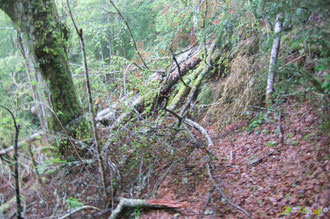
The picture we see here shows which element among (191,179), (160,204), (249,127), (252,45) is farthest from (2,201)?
(252,45)

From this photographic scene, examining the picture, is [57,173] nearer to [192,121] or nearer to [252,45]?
[192,121]

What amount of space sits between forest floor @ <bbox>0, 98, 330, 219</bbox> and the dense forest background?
0.02 meters

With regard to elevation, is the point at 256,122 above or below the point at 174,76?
below

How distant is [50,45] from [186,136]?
12.0ft

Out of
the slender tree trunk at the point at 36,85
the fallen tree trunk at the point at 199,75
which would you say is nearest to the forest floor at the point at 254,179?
the slender tree trunk at the point at 36,85

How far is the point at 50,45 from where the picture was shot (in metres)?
4.91

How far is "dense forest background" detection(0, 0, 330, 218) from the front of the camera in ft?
10.2

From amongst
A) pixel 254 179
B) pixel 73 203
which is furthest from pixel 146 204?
pixel 254 179

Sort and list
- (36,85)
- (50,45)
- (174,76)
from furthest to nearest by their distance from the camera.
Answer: (174,76) < (50,45) < (36,85)

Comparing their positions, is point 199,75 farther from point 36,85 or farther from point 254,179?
point 36,85

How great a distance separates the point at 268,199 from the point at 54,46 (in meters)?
5.01

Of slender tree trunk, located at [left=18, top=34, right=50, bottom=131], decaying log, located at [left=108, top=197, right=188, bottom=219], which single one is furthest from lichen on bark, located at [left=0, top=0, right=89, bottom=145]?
decaying log, located at [left=108, top=197, right=188, bottom=219]

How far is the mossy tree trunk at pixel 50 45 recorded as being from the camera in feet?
15.7

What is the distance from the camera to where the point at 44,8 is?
4832mm
